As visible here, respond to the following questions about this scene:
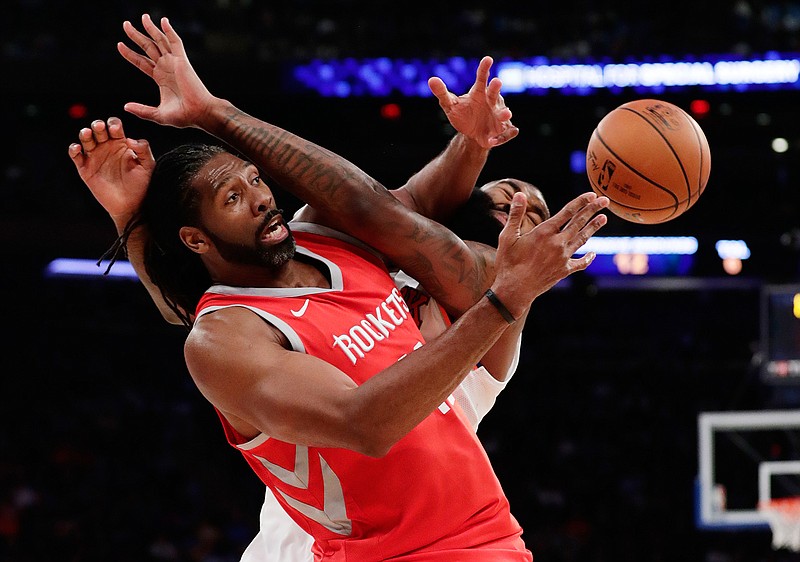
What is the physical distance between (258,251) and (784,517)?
7623mm

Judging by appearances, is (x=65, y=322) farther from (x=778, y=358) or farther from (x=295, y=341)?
(x=295, y=341)

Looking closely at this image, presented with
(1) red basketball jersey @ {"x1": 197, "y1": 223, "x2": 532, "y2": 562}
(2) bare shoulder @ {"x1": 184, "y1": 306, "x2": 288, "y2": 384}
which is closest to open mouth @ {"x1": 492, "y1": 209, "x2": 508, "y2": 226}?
(1) red basketball jersey @ {"x1": 197, "y1": 223, "x2": 532, "y2": 562}

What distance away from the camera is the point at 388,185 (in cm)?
1059

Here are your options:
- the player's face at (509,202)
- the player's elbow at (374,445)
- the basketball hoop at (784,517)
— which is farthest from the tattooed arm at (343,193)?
the basketball hoop at (784,517)

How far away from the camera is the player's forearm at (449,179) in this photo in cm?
313

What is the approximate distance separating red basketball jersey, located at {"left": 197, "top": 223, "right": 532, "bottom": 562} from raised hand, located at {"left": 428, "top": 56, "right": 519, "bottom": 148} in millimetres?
614

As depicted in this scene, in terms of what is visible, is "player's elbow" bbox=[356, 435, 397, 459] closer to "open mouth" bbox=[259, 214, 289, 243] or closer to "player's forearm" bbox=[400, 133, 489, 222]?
"open mouth" bbox=[259, 214, 289, 243]

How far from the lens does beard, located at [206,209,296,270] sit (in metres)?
2.62

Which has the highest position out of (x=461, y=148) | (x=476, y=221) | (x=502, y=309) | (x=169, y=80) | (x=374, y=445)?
(x=169, y=80)

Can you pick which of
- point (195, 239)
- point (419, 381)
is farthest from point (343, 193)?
point (419, 381)

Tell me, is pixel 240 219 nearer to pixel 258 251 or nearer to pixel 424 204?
pixel 258 251

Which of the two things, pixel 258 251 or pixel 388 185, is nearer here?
pixel 258 251

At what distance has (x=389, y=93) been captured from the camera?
31.9ft

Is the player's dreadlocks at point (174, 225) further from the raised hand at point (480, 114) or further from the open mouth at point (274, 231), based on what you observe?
the raised hand at point (480, 114)
